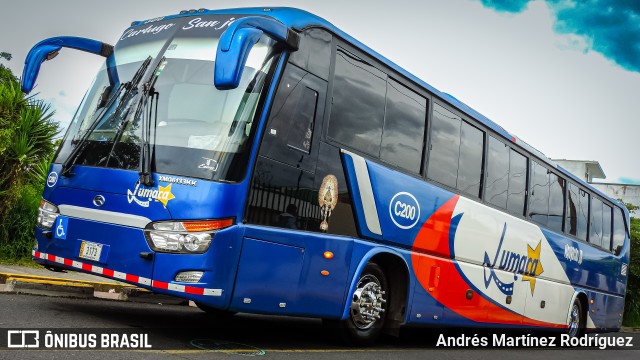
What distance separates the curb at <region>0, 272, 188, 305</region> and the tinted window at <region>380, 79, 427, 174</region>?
4062mm

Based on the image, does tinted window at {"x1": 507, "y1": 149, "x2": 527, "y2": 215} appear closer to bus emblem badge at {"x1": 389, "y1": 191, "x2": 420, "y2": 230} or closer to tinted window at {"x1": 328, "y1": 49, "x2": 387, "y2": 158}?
bus emblem badge at {"x1": 389, "y1": 191, "x2": 420, "y2": 230}

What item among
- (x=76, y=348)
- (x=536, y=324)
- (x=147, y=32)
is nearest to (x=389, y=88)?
(x=147, y=32)

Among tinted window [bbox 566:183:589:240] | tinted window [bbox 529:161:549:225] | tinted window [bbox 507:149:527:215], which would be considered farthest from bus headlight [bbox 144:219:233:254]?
tinted window [bbox 566:183:589:240]

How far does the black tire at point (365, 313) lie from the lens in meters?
7.66

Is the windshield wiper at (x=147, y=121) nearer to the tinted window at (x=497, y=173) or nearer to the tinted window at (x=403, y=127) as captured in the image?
the tinted window at (x=403, y=127)

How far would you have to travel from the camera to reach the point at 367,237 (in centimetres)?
768

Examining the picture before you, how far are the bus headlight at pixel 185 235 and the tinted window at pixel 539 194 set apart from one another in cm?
793

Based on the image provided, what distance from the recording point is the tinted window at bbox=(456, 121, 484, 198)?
32.7 ft

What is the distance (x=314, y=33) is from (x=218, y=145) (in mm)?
1794

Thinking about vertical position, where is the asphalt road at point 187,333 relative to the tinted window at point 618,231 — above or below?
below

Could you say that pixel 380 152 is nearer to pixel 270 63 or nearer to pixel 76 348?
pixel 270 63

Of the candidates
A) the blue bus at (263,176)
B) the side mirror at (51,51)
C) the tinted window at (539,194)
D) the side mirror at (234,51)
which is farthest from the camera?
the tinted window at (539,194)

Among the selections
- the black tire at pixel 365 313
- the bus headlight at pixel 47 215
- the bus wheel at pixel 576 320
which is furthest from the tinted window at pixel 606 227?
the bus headlight at pixel 47 215

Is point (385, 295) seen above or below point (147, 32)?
below
